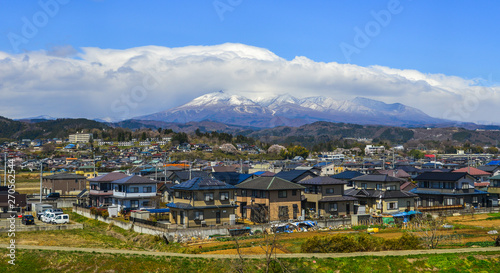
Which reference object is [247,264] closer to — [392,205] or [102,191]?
[392,205]

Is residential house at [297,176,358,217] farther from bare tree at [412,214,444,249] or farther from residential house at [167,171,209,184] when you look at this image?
residential house at [167,171,209,184]

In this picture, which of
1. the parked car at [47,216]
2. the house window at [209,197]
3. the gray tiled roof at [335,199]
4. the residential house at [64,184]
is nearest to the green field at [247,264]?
the house window at [209,197]

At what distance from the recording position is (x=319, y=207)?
41.2m

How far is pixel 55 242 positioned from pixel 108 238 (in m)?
3.98

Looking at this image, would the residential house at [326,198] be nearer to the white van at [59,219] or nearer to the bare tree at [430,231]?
the bare tree at [430,231]

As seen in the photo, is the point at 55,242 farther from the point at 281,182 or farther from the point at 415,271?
the point at 415,271

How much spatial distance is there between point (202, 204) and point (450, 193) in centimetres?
2568

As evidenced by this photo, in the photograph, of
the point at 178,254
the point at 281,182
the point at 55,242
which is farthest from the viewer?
the point at 281,182

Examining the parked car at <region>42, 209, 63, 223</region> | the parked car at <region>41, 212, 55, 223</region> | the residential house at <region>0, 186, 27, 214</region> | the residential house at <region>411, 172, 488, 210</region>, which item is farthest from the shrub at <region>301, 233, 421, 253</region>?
the residential house at <region>0, 186, 27, 214</region>

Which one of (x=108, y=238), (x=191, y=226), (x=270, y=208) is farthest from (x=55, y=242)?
(x=270, y=208)

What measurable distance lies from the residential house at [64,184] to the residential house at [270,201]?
27531mm

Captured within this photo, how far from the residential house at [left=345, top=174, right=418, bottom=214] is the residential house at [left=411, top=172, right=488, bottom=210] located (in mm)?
3545

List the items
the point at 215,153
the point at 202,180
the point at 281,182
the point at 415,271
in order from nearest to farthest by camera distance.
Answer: the point at 415,271 → the point at 202,180 → the point at 281,182 → the point at 215,153

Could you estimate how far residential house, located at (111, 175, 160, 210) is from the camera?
146ft
